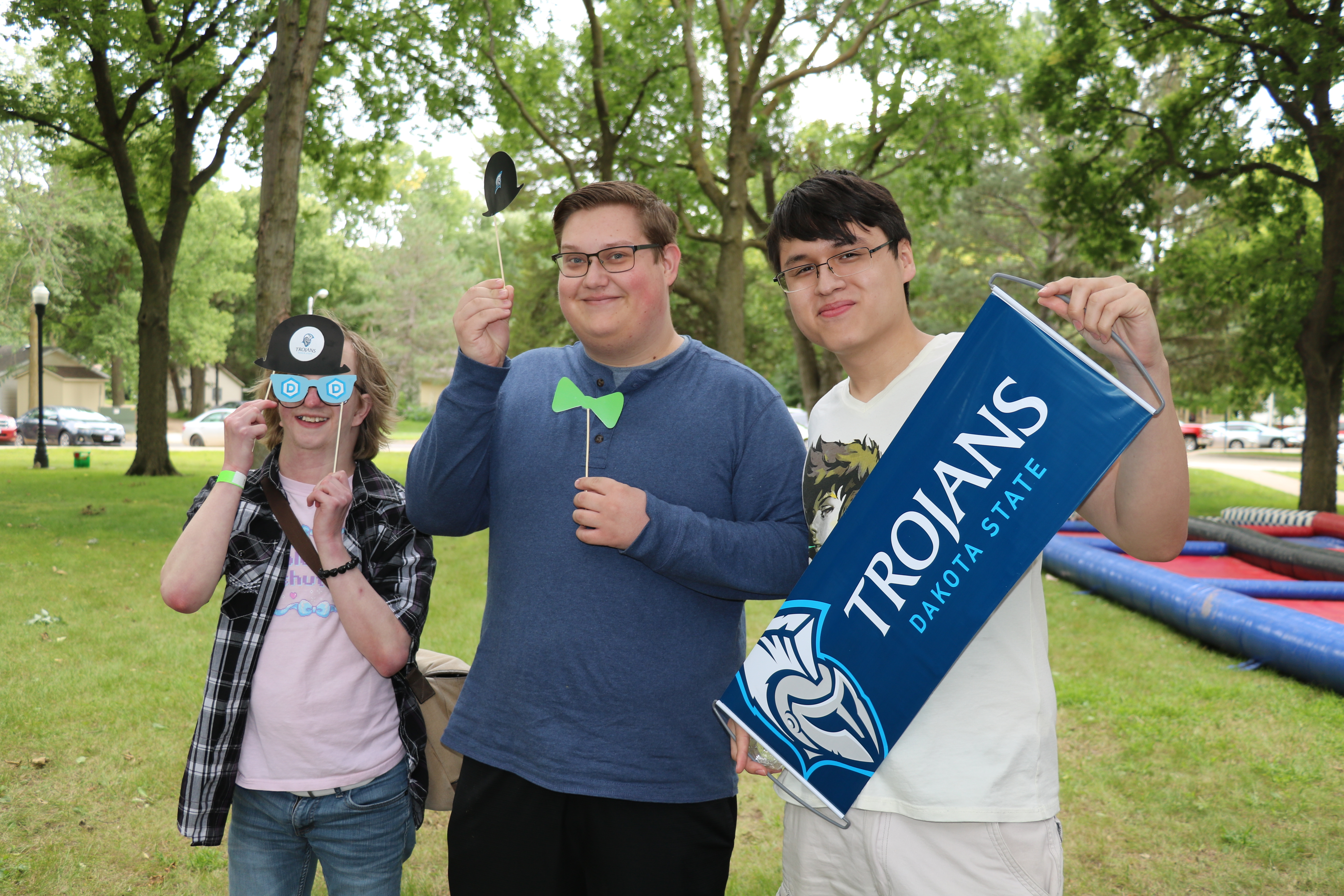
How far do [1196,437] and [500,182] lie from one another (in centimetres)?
4040

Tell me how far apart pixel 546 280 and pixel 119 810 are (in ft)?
80.7

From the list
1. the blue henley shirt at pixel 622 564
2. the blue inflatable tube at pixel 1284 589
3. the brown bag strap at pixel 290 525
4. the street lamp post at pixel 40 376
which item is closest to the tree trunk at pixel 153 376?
the street lamp post at pixel 40 376

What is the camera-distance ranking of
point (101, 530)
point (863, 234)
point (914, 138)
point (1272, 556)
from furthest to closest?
point (914, 138)
point (101, 530)
point (1272, 556)
point (863, 234)

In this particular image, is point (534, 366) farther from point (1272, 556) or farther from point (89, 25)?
point (89, 25)

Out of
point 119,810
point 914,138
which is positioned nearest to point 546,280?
point 914,138

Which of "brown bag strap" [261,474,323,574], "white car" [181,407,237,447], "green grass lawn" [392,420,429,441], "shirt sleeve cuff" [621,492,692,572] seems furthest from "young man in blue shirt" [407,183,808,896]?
"green grass lawn" [392,420,429,441]

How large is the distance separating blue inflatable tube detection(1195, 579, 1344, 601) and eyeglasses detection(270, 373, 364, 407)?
24.0ft

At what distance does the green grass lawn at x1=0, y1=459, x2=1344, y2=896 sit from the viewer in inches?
147

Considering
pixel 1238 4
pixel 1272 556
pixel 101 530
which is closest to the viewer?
pixel 1272 556

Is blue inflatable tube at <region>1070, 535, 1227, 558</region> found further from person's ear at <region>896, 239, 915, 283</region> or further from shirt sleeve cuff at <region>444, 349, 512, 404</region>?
shirt sleeve cuff at <region>444, 349, 512, 404</region>

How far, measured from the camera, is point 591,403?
6.86 ft

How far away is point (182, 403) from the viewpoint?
159ft

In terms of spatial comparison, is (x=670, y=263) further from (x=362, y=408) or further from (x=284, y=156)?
(x=284, y=156)

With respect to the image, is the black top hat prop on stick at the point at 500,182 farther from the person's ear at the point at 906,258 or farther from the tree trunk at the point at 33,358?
the tree trunk at the point at 33,358
